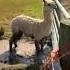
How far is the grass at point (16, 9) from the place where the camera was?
22.2 feet

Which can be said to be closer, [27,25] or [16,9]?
[27,25]

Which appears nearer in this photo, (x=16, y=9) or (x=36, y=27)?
(x=36, y=27)

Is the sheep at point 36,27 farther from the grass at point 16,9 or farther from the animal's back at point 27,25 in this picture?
the grass at point 16,9

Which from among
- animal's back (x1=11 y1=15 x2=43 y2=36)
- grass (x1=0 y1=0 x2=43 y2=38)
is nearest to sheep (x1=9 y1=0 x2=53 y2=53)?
animal's back (x1=11 y1=15 x2=43 y2=36)

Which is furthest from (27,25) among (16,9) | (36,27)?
(16,9)

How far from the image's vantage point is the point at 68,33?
1.73m

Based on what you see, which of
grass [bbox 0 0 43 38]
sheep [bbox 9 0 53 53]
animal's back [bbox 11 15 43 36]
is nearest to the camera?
sheep [bbox 9 0 53 53]

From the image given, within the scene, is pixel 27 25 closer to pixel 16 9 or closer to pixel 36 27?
pixel 36 27

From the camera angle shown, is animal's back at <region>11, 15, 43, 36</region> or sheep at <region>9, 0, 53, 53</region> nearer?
sheep at <region>9, 0, 53, 53</region>

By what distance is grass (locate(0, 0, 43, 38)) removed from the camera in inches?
267

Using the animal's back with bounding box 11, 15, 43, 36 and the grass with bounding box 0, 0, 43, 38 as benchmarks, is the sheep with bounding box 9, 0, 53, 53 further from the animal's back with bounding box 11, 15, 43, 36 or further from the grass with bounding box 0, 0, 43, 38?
the grass with bounding box 0, 0, 43, 38

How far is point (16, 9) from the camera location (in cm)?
765

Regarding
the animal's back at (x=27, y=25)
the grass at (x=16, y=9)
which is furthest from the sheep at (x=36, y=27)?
the grass at (x=16, y=9)

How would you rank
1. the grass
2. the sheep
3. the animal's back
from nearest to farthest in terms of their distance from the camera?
the sheep
the animal's back
the grass
